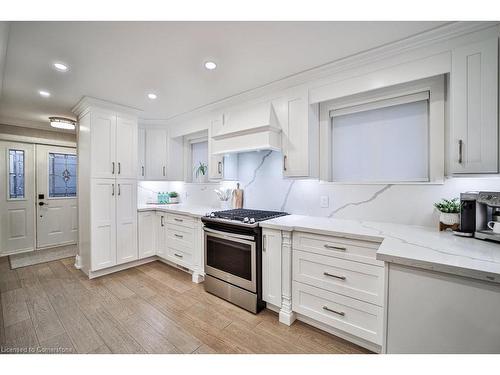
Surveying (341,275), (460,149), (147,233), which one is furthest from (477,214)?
(147,233)

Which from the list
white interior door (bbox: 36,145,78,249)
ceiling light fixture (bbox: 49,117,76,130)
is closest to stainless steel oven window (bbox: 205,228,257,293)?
ceiling light fixture (bbox: 49,117,76,130)

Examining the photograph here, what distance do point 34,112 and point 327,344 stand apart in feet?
16.4

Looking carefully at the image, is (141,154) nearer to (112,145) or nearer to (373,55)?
(112,145)

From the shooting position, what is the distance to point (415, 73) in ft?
5.57

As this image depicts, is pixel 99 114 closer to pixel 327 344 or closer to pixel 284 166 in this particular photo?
pixel 284 166

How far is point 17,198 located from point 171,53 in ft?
14.6

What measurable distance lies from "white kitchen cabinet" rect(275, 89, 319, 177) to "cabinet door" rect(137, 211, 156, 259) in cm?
237

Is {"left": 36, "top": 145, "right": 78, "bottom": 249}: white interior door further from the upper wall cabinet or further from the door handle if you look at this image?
the door handle

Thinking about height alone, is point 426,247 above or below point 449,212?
below

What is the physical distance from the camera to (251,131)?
8.00ft

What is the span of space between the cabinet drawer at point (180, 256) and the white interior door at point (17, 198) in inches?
124

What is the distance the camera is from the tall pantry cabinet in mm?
2885

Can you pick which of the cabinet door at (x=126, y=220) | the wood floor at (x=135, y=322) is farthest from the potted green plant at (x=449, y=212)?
the cabinet door at (x=126, y=220)

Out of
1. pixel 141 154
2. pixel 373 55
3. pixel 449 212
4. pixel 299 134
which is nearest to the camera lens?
pixel 449 212
